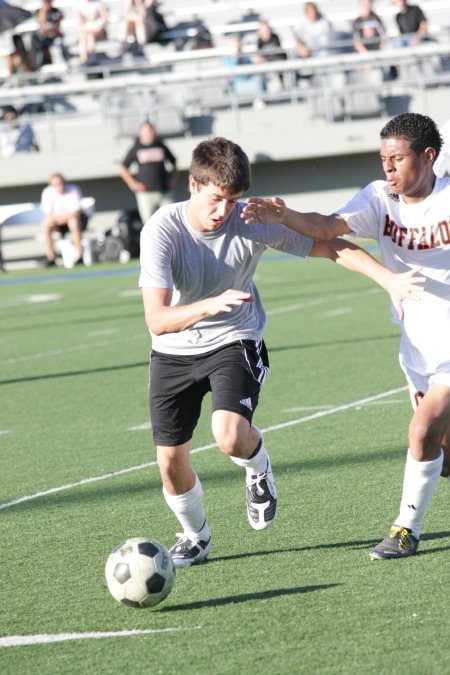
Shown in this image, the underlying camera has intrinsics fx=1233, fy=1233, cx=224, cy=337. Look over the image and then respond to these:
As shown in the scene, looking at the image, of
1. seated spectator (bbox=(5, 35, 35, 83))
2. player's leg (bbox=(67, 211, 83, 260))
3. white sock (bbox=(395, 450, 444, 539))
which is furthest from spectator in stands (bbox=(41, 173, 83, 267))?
white sock (bbox=(395, 450, 444, 539))

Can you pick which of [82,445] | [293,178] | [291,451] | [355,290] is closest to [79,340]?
[355,290]

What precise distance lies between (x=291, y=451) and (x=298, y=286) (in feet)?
36.8

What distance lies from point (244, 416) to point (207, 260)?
68 cm

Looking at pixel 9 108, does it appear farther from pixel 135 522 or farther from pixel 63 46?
pixel 135 522

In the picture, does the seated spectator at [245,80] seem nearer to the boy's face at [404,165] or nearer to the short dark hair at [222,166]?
the boy's face at [404,165]

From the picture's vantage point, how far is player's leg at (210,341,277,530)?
516 cm

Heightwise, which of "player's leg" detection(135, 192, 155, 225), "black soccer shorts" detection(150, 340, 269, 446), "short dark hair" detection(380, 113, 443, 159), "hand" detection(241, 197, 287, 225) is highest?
"short dark hair" detection(380, 113, 443, 159)

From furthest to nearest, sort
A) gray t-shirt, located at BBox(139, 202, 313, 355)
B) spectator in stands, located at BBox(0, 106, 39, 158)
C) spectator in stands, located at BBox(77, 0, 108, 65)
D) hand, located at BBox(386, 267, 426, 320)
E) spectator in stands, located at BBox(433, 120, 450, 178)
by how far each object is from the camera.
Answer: spectator in stands, located at BBox(77, 0, 108, 65), spectator in stands, located at BBox(0, 106, 39, 158), spectator in stands, located at BBox(433, 120, 450, 178), gray t-shirt, located at BBox(139, 202, 313, 355), hand, located at BBox(386, 267, 426, 320)

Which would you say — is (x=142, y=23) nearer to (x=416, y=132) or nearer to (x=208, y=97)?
(x=208, y=97)

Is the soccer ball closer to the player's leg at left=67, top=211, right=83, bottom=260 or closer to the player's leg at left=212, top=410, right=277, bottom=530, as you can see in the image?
the player's leg at left=212, top=410, right=277, bottom=530

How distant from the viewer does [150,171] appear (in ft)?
72.4

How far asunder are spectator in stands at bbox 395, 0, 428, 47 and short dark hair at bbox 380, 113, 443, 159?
21175 mm

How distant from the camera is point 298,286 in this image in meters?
18.6

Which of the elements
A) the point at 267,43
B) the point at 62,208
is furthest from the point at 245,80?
the point at 62,208
